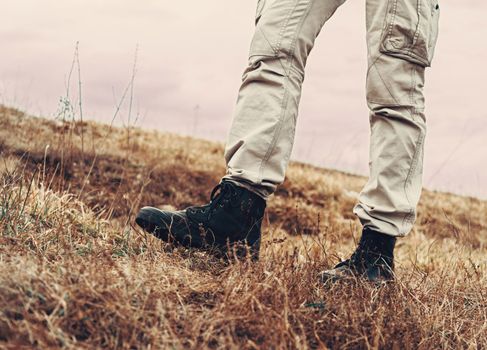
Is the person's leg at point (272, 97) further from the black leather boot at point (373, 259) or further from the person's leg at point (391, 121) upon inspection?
the black leather boot at point (373, 259)

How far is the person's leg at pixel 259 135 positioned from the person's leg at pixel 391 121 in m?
0.31

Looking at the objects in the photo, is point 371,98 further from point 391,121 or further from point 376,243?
point 376,243

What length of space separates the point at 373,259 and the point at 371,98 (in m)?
0.76

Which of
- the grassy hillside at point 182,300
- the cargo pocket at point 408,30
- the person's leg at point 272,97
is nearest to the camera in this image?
the grassy hillside at point 182,300

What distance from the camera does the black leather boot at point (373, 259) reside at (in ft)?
8.86

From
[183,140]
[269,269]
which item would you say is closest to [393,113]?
[269,269]

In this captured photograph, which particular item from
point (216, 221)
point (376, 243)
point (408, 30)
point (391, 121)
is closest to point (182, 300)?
point (216, 221)

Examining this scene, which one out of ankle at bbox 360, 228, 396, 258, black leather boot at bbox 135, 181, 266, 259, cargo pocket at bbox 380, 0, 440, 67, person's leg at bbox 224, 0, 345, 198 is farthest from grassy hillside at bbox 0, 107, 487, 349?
cargo pocket at bbox 380, 0, 440, 67

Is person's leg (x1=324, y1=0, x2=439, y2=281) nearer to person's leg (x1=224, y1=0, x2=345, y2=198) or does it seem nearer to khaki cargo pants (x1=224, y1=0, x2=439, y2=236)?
khaki cargo pants (x1=224, y1=0, x2=439, y2=236)

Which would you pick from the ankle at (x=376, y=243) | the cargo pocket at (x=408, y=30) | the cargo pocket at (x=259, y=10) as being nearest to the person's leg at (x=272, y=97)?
the cargo pocket at (x=259, y=10)

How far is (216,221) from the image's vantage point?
2.62 metres

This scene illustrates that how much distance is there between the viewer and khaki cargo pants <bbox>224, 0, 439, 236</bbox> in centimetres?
257

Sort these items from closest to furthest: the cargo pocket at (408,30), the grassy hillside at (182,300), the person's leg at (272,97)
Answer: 1. the grassy hillside at (182,300)
2. the person's leg at (272,97)
3. the cargo pocket at (408,30)

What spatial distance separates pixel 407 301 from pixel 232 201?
2.77 ft
